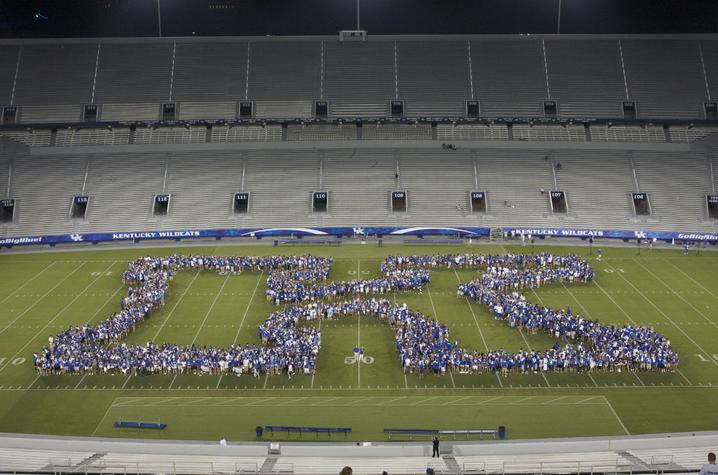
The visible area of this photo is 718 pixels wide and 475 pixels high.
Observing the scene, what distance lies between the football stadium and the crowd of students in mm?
117

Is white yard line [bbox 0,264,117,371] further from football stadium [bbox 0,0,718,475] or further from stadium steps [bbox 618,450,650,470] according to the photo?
stadium steps [bbox 618,450,650,470]

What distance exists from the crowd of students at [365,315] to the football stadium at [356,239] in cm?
12

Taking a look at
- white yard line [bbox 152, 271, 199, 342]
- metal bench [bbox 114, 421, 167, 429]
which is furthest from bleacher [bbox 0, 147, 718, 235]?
metal bench [bbox 114, 421, 167, 429]

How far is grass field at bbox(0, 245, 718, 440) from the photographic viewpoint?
2267cm

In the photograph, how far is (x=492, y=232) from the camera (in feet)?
144

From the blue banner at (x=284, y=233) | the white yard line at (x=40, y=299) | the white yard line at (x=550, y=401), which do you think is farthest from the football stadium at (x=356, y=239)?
the white yard line at (x=40, y=299)

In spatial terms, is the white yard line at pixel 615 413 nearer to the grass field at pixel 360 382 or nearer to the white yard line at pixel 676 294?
the grass field at pixel 360 382

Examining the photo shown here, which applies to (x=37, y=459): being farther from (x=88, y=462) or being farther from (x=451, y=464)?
(x=451, y=464)

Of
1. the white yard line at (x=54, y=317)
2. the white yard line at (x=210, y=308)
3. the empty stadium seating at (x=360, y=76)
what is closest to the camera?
the white yard line at (x=54, y=317)

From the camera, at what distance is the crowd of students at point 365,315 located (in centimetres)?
2609

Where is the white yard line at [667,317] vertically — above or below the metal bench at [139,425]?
above

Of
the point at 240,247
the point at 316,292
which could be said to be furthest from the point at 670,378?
the point at 240,247

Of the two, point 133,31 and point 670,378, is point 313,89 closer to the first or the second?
point 133,31

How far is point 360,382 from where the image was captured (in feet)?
83.6
